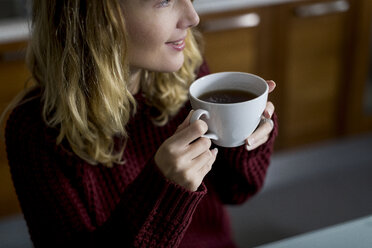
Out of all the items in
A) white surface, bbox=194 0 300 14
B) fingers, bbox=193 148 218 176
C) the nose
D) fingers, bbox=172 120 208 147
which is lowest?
white surface, bbox=194 0 300 14

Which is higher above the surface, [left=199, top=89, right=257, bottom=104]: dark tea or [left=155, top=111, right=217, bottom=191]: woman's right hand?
[left=199, top=89, right=257, bottom=104]: dark tea

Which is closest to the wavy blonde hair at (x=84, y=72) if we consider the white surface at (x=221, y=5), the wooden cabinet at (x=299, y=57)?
the white surface at (x=221, y=5)

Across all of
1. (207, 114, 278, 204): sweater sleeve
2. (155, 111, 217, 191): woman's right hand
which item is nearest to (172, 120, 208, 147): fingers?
(155, 111, 217, 191): woman's right hand

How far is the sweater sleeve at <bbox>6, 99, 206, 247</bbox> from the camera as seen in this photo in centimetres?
78

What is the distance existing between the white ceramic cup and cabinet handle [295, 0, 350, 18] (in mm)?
1169

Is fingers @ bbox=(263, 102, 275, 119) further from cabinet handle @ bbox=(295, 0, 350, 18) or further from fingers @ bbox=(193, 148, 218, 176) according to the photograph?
cabinet handle @ bbox=(295, 0, 350, 18)

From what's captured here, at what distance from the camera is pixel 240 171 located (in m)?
0.96

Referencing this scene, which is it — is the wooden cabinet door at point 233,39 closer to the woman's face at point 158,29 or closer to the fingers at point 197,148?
the woman's face at point 158,29

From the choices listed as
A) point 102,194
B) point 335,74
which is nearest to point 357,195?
point 335,74

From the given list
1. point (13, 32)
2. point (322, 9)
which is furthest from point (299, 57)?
point (13, 32)

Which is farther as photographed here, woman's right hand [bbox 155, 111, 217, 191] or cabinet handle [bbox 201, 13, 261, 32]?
cabinet handle [bbox 201, 13, 261, 32]

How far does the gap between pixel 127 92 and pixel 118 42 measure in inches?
3.9

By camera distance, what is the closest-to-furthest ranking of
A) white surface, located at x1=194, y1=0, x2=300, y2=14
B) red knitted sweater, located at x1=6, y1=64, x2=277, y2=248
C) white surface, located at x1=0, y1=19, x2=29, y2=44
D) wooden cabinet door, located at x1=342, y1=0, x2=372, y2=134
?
red knitted sweater, located at x1=6, y1=64, x2=277, y2=248, white surface, located at x1=0, y1=19, x2=29, y2=44, white surface, located at x1=194, y1=0, x2=300, y2=14, wooden cabinet door, located at x1=342, y1=0, x2=372, y2=134

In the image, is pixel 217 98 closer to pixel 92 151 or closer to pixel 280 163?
pixel 92 151
